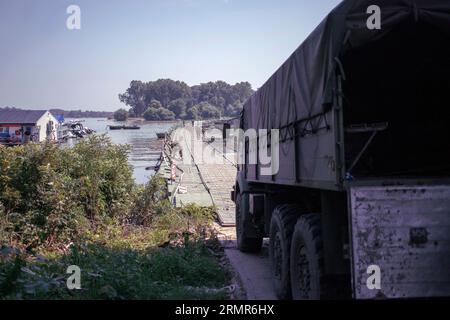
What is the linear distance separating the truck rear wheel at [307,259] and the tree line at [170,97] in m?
87.4

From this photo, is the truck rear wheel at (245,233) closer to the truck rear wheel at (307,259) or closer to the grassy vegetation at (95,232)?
the grassy vegetation at (95,232)

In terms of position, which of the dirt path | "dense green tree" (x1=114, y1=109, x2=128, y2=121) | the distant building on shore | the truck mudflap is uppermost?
"dense green tree" (x1=114, y1=109, x2=128, y2=121)

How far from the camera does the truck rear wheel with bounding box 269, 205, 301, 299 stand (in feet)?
20.7

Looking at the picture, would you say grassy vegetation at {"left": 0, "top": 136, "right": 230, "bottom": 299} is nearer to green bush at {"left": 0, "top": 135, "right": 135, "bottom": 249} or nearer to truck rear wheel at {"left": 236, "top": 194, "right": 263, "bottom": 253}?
green bush at {"left": 0, "top": 135, "right": 135, "bottom": 249}

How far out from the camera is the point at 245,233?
1011cm

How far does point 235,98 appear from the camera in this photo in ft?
317

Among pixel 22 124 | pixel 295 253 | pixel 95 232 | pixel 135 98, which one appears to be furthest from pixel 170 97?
pixel 295 253

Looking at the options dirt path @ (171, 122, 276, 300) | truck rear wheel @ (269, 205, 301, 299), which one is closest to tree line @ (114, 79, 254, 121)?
dirt path @ (171, 122, 276, 300)

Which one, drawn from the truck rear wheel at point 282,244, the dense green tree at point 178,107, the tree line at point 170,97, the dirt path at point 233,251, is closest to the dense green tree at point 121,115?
the tree line at point 170,97

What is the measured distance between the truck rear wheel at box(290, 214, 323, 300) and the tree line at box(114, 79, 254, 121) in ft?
287

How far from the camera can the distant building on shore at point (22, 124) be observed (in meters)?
35.2

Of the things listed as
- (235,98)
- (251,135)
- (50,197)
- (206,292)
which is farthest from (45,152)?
(235,98)

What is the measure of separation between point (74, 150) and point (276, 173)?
839 cm
